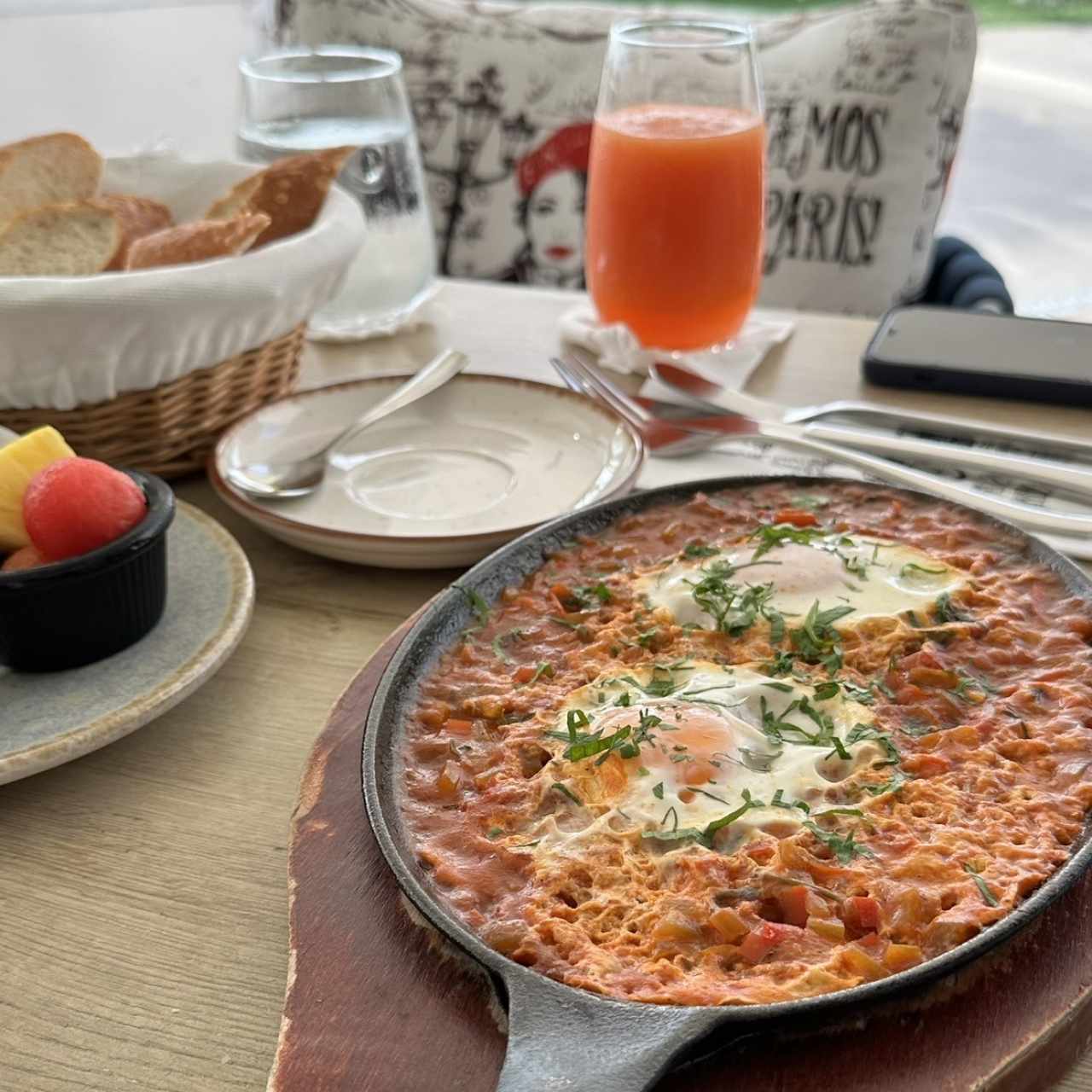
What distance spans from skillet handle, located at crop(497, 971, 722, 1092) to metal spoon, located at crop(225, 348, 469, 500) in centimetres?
86

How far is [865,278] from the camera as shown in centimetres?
287

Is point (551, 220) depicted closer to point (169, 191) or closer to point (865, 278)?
point (865, 278)

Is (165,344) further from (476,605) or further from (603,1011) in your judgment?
(603,1011)

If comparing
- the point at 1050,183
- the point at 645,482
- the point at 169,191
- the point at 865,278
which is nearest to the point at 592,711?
the point at 645,482

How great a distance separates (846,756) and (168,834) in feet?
1.79

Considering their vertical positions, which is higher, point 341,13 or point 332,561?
point 341,13

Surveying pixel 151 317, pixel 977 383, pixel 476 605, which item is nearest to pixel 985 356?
pixel 977 383

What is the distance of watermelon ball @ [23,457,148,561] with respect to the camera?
45.0 inches

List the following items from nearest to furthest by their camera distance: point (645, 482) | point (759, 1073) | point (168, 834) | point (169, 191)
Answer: point (759, 1073)
point (168, 834)
point (645, 482)
point (169, 191)

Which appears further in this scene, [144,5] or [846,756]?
[144,5]

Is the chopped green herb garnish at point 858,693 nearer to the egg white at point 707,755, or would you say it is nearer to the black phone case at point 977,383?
the egg white at point 707,755

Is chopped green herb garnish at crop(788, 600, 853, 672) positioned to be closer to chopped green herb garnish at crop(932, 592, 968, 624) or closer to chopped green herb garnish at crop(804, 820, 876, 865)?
chopped green herb garnish at crop(932, 592, 968, 624)

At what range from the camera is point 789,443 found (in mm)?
1634

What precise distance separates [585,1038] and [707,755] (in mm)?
275
